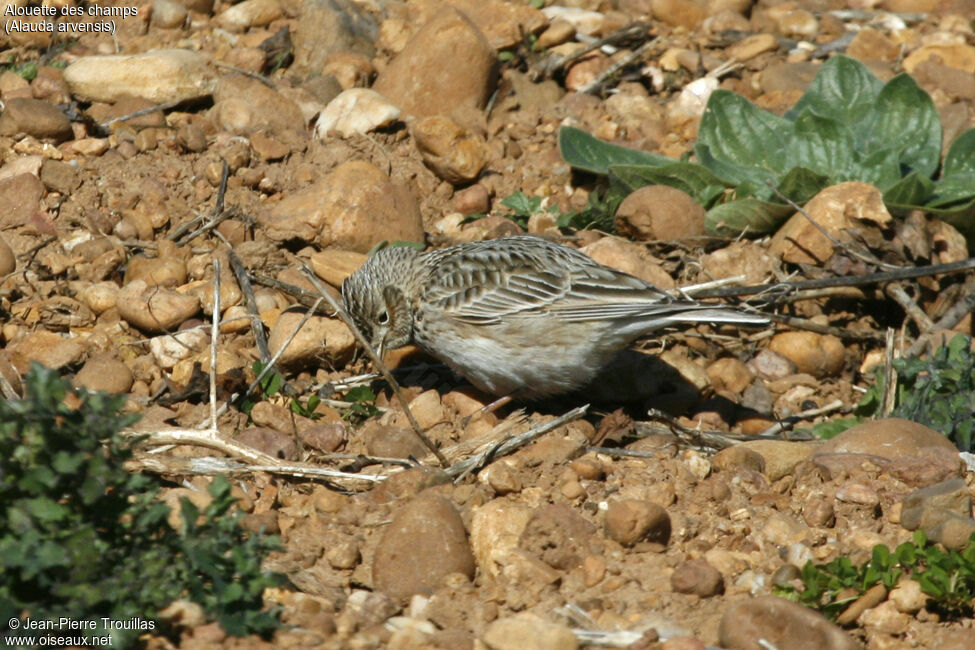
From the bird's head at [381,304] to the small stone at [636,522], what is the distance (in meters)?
2.17

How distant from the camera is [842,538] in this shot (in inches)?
181

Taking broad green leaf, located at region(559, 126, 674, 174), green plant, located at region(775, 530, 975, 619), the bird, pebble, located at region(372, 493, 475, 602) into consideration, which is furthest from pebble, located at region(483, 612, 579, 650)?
broad green leaf, located at region(559, 126, 674, 174)

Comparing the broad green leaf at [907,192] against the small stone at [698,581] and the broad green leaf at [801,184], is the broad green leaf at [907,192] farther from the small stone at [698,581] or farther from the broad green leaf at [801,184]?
the small stone at [698,581]

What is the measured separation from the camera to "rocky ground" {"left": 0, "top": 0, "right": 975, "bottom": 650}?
14.2 feet

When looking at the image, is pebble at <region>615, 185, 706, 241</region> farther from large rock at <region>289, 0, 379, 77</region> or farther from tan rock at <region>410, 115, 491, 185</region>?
large rock at <region>289, 0, 379, 77</region>

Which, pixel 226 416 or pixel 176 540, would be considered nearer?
pixel 176 540

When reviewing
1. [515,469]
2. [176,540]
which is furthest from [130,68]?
[176,540]

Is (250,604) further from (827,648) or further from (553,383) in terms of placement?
(553,383)

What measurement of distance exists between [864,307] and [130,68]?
5.63m

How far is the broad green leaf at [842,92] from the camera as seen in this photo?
7.81 m

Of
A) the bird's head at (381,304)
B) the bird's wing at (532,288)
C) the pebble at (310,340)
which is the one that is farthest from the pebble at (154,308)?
the bird's wing at (532,288)

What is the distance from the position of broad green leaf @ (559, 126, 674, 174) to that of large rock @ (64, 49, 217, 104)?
9.24ft

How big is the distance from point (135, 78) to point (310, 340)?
3145mm

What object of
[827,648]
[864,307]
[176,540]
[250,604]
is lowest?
[864,307]
